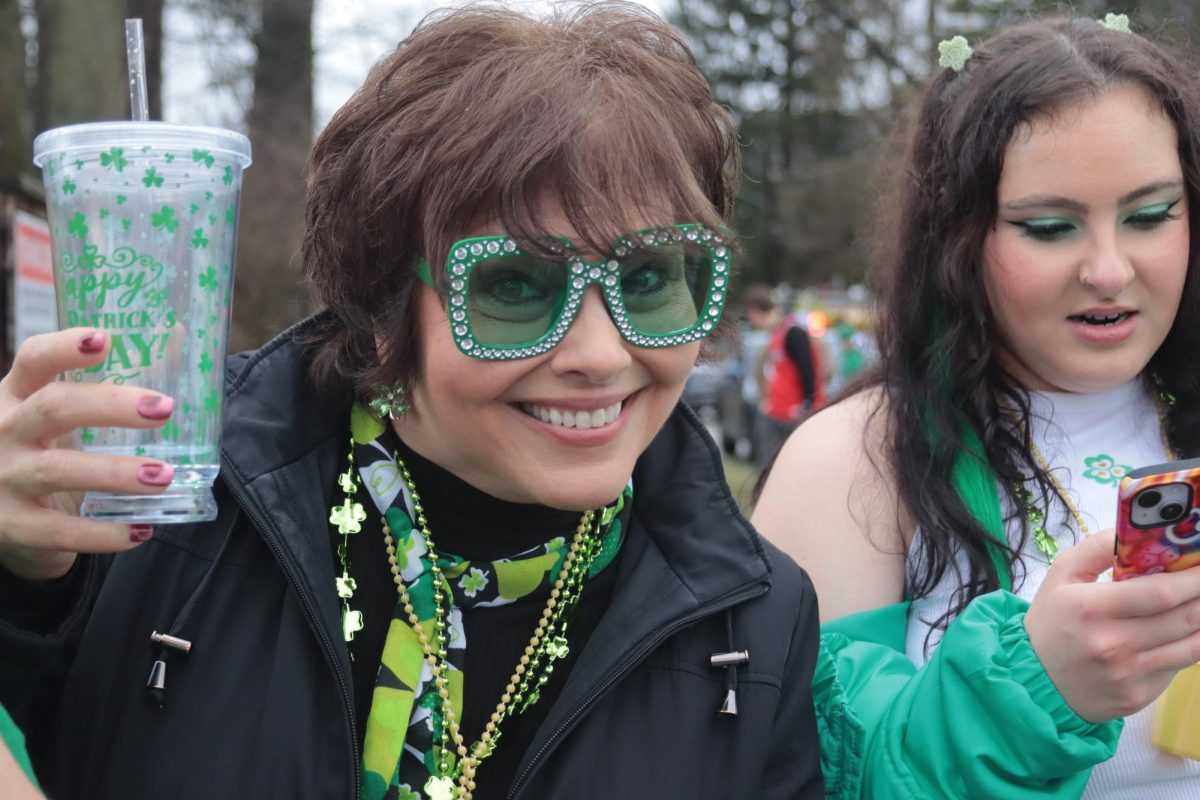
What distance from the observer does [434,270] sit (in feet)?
6.14

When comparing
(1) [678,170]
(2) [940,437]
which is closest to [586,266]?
(1) [678,170]

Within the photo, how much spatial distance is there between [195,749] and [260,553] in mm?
311

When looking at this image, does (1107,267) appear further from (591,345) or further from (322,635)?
(322,635)

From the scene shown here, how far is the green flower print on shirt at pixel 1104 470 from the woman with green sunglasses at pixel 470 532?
2.49ft

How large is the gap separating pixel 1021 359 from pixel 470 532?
1.25m

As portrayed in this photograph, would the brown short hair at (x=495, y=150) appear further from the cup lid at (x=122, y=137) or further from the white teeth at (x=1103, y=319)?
the white teeth at (x=1103, y=319)

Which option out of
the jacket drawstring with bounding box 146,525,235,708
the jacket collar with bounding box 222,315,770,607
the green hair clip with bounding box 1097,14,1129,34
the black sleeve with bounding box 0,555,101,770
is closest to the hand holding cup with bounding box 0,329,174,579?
the black sleeve with bounding box 0,555,101,770

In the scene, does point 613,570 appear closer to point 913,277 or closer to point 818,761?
point 818,761

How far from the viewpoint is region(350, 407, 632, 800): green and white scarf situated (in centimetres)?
191

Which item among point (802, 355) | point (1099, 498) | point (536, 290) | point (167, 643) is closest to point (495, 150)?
point (536, 290)

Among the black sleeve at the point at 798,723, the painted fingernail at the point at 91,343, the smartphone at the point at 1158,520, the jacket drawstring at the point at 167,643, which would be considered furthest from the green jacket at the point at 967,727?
the painted fingernail at the point at 91,343

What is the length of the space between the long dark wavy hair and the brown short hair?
67cm

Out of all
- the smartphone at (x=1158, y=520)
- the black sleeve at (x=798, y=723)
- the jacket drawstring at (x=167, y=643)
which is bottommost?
the black sleeve at (x=798, y=723)

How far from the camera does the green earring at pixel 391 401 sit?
2066mm
